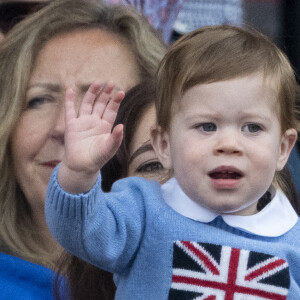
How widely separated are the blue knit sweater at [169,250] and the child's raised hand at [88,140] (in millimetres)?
30

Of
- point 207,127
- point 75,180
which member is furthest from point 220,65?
point 75,180

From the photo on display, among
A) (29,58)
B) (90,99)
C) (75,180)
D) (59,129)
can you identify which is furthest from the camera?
(29,58)

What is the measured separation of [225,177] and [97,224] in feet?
0.90

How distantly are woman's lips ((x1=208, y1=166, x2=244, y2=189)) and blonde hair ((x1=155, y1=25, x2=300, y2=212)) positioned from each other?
0.57 ft

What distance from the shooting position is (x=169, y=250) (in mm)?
1687

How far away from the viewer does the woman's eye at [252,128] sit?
5.52ft

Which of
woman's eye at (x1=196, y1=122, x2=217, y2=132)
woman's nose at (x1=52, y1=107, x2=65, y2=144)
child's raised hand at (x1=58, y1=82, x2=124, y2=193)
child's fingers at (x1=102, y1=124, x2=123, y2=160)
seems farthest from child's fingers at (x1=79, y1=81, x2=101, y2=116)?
woman's nose at (x1=52, y1=107, x2=65, y2=144)

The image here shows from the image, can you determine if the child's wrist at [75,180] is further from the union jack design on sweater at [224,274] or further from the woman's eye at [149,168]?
the woman's eye at [149,168]

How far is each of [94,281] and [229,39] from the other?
785 mm

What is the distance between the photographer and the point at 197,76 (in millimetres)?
1690

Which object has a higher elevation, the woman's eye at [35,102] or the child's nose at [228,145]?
the child's nose at [228,145]

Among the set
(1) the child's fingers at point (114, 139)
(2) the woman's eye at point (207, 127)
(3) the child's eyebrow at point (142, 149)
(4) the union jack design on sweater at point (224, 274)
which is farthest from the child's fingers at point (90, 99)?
(3) the child's eyebrow at point (142, 149)

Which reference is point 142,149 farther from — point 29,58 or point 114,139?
point 114,139

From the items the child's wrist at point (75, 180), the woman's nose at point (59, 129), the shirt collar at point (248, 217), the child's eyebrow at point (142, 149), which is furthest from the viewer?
the woman's nose at point (59, 129)
